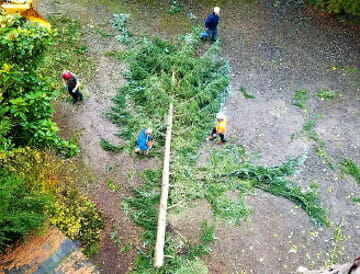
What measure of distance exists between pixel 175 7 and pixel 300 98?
21.0 ft

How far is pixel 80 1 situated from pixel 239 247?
457 inches

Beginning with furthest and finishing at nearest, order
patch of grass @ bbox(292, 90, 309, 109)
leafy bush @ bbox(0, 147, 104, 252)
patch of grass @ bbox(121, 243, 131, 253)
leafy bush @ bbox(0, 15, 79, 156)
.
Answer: patch of grass @ bbox(292, 90, 309, 109)
patch of grass @ bbox(121, 243, 131, 253)
leafy bush @ bbox(0, 147, 104, 252)
leafy bush @ bbox(0, 15, 79, 156)

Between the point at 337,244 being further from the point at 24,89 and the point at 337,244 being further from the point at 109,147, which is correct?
the point at 24,89

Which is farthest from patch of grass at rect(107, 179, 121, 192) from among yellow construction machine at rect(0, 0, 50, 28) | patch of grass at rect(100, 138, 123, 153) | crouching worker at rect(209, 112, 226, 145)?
yellow construction machine at rect(0, 0, 50, 28)

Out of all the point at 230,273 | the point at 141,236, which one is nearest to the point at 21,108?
the point at 141,236

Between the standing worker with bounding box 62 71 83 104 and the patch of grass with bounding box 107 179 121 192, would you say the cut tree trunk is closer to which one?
the patch of grass with bounding box 107 179 121 192

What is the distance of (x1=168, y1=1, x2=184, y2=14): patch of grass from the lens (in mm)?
13945

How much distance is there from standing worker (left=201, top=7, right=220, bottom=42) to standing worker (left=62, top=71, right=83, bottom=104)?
519 cm

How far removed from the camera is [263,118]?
10688 mm

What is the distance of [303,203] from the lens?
8.69m

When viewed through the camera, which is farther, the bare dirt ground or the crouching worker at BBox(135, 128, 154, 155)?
the crouching worker at BBox(135, 128, 154, 155)

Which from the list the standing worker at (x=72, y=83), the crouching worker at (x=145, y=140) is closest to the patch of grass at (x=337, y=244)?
the crouching worker at (x=145, y=140)

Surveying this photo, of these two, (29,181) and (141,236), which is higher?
(29,181)

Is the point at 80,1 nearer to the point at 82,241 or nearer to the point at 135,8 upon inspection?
the point at 135,8
